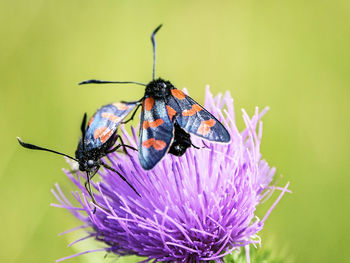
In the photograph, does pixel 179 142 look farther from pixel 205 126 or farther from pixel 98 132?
pixel 98 132

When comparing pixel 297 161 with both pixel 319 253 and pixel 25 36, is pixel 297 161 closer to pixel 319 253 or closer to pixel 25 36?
pixel 319 253

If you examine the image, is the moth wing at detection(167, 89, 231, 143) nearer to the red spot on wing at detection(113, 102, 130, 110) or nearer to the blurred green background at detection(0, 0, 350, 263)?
the red spot on wing at detection(113, 102, 130, 110)

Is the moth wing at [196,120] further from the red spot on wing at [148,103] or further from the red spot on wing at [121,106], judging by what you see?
the red spot on wing at [121,106]

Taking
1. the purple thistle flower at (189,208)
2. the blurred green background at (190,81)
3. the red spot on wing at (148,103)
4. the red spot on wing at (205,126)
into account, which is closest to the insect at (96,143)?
the purple thistle flower at (189,208)

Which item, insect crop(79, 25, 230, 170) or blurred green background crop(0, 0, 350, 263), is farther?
blurred green background crop(0, 0, 350, 263)

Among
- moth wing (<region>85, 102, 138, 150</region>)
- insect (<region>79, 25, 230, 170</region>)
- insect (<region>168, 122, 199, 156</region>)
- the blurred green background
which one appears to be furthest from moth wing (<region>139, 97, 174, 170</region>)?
the blurred green background

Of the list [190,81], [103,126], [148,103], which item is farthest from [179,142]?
[190,81]
